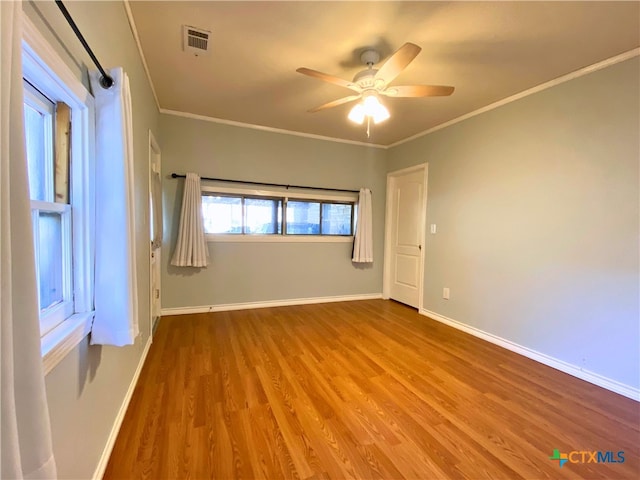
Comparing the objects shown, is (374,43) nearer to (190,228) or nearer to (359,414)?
(359,414)

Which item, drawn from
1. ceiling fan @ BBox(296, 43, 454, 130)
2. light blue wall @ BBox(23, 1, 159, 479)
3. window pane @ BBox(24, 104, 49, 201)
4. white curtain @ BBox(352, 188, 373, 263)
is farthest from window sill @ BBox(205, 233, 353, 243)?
window pane @ BBox(24, 104, 49, 201)

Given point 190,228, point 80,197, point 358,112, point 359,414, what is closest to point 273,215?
point 190,228

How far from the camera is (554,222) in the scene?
8.23 feet

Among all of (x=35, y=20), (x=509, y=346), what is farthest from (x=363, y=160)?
(x=35, y=20)

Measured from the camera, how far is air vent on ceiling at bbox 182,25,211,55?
1978mm

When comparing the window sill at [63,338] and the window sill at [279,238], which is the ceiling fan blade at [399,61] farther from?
the window sill at [279,238]

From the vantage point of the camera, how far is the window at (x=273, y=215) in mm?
3789

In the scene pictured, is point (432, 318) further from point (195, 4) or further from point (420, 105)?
point (195, 4)

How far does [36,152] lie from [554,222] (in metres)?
3.33

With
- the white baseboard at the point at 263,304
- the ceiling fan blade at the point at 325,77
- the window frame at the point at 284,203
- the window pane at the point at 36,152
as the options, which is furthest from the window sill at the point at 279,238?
the window pane at the point at 36,152

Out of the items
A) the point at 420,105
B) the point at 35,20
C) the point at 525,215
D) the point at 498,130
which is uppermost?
the point at 420,105

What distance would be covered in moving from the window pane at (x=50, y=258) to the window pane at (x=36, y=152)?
0.28 feet

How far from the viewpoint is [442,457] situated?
1.51 metres

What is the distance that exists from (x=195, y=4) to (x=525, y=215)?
10.0 ft
